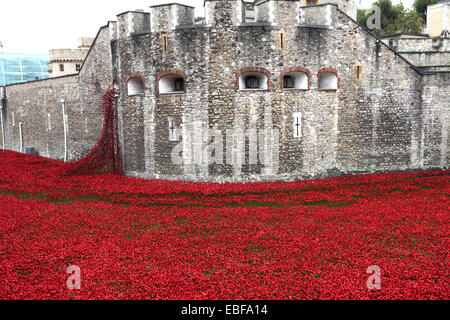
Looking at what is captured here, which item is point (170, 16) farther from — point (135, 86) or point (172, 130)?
point (172, 130)

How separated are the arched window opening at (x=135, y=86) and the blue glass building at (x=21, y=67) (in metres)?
39.1

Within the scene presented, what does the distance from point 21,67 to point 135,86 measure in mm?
42238

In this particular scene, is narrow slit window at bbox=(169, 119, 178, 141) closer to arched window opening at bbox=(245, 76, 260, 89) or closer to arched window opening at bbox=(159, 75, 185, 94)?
arched window opening at bbox=(159, 75, 185, 94)

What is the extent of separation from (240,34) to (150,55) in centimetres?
434

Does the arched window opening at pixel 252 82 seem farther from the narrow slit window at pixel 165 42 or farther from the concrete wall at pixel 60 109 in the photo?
the concrete wall at pixel 60 109

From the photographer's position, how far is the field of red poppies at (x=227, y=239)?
7.41 m

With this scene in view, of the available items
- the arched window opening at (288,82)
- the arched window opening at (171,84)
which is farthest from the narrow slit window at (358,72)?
the arched window opening at (171,84)

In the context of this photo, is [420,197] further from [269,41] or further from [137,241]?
[137,241]

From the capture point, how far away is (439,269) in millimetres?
8016

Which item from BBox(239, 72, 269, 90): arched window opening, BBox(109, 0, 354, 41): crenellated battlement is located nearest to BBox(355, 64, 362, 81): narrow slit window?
BBox(109, 0, 354, 41): crenellated battlement

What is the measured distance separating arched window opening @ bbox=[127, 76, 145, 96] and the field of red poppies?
4.75 m

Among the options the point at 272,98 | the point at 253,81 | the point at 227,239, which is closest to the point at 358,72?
the point at 272,98
